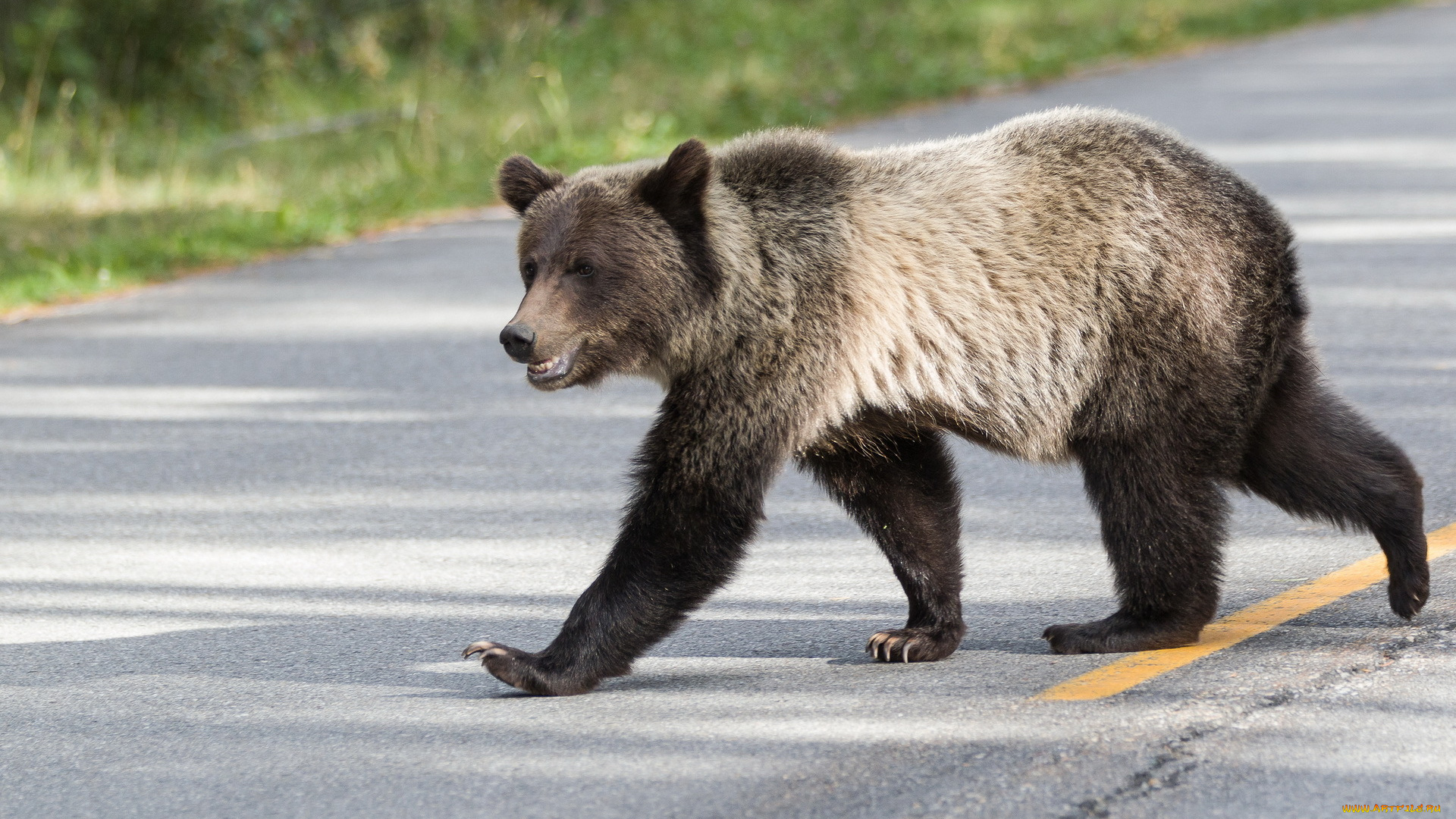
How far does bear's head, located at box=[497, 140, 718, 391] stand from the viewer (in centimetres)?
468

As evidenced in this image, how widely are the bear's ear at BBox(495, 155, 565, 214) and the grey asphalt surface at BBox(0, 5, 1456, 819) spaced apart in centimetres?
132

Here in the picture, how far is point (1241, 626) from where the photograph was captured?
5051 millimetres

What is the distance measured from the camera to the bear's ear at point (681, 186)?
181 inches

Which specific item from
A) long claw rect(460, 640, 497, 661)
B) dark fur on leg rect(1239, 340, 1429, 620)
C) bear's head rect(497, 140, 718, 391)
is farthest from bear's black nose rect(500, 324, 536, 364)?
dark fur on leg rect(1239, 340, 1429, 620)

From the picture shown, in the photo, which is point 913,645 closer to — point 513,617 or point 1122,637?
point 1122,637

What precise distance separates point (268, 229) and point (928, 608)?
867cm

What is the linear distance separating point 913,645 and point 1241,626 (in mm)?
944

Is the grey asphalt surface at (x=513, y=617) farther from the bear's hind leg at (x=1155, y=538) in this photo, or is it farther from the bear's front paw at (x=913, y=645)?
the bear's hind leg at (x=1155, y=538)

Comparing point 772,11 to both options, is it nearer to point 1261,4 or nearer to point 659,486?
point 1261,4

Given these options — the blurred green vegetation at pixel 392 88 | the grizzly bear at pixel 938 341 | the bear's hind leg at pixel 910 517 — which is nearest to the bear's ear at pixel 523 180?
the grizzly bear at pixel 938 341

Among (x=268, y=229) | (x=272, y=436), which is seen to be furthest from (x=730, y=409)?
(x=268, y=229)

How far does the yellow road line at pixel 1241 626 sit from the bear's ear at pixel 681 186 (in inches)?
60.4

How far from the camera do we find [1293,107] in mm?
15492

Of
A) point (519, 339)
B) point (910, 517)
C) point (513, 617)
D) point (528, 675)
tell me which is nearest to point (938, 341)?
point (910, 517)
